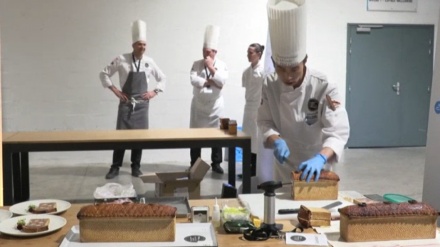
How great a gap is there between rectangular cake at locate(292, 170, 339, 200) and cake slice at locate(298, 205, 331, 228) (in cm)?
25

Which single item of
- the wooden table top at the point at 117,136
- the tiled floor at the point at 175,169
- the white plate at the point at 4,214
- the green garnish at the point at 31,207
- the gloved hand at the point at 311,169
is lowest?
the tiled floor at the point at 175,169

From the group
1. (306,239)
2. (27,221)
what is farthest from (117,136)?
(306,239)

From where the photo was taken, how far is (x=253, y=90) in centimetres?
521

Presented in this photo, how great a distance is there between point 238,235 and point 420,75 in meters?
6.39

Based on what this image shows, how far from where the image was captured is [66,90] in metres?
6.02

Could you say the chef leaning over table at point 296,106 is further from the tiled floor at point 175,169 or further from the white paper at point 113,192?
the tiled floor at point 175,169

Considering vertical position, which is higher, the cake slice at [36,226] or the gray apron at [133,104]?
the gray apron at [133,104]

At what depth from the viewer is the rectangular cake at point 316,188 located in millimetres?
1923

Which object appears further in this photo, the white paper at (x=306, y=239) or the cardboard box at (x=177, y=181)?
the cardboard box at (x=177, y=181)

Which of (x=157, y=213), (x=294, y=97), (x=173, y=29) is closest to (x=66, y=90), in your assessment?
(x=173, y=29)

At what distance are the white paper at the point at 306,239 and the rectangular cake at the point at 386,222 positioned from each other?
91mm

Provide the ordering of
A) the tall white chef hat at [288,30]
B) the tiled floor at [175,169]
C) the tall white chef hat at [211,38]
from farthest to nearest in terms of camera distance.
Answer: the tall white chef hat at [211,38]
the tiled floor at [175,169]
the tall white chef hat at [288,30]

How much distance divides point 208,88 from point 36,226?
389cm

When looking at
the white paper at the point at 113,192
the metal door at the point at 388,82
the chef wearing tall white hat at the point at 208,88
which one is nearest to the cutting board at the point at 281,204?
the white paper at the point at 113,192
